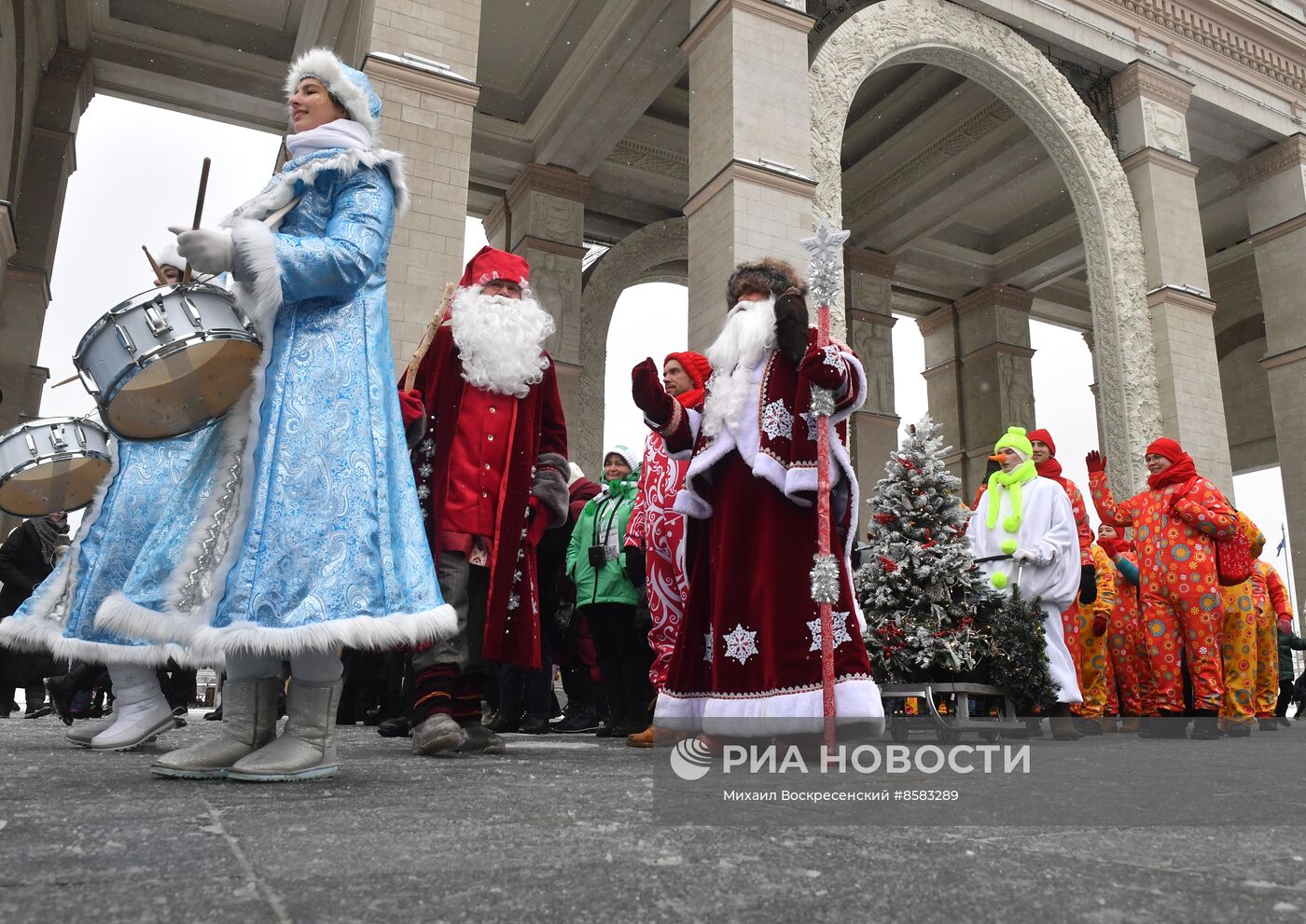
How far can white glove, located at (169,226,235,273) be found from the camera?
7.27ft

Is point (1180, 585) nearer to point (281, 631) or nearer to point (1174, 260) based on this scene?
point (281, 631)

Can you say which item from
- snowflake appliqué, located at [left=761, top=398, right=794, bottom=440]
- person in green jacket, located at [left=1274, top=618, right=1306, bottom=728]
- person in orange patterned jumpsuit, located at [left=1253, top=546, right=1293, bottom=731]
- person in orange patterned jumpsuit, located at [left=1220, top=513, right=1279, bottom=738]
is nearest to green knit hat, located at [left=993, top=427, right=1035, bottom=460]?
person in orange patterned jumpsuit, located at [left=1220, top=513, right=1279, bottom=738]

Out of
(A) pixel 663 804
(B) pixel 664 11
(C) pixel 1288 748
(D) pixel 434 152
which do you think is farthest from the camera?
(B) pixel 664 11

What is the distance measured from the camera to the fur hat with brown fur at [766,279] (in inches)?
143

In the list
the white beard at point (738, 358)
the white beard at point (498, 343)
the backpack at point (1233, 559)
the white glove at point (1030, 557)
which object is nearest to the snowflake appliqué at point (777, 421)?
the white beard at point (738, 358)

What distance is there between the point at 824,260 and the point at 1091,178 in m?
11.5

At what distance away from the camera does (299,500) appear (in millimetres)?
2271

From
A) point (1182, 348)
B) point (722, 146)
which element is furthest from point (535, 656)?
point (1182, 348)

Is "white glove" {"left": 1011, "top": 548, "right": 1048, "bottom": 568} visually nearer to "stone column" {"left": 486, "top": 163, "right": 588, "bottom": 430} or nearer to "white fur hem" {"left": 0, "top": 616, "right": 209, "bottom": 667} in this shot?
"white fur hem" {"left": 0, "top": 616, "right": 209, "bottom": 667}

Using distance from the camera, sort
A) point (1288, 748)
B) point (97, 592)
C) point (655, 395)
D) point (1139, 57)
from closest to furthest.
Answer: point (97, 592) → point (655, 395) → point (1288, 748) → point (1139, 57)

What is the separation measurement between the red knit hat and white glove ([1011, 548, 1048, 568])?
350 cm

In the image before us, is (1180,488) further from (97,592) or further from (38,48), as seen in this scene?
(38,48)

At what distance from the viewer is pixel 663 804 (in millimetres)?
1842

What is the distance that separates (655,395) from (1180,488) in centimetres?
436
